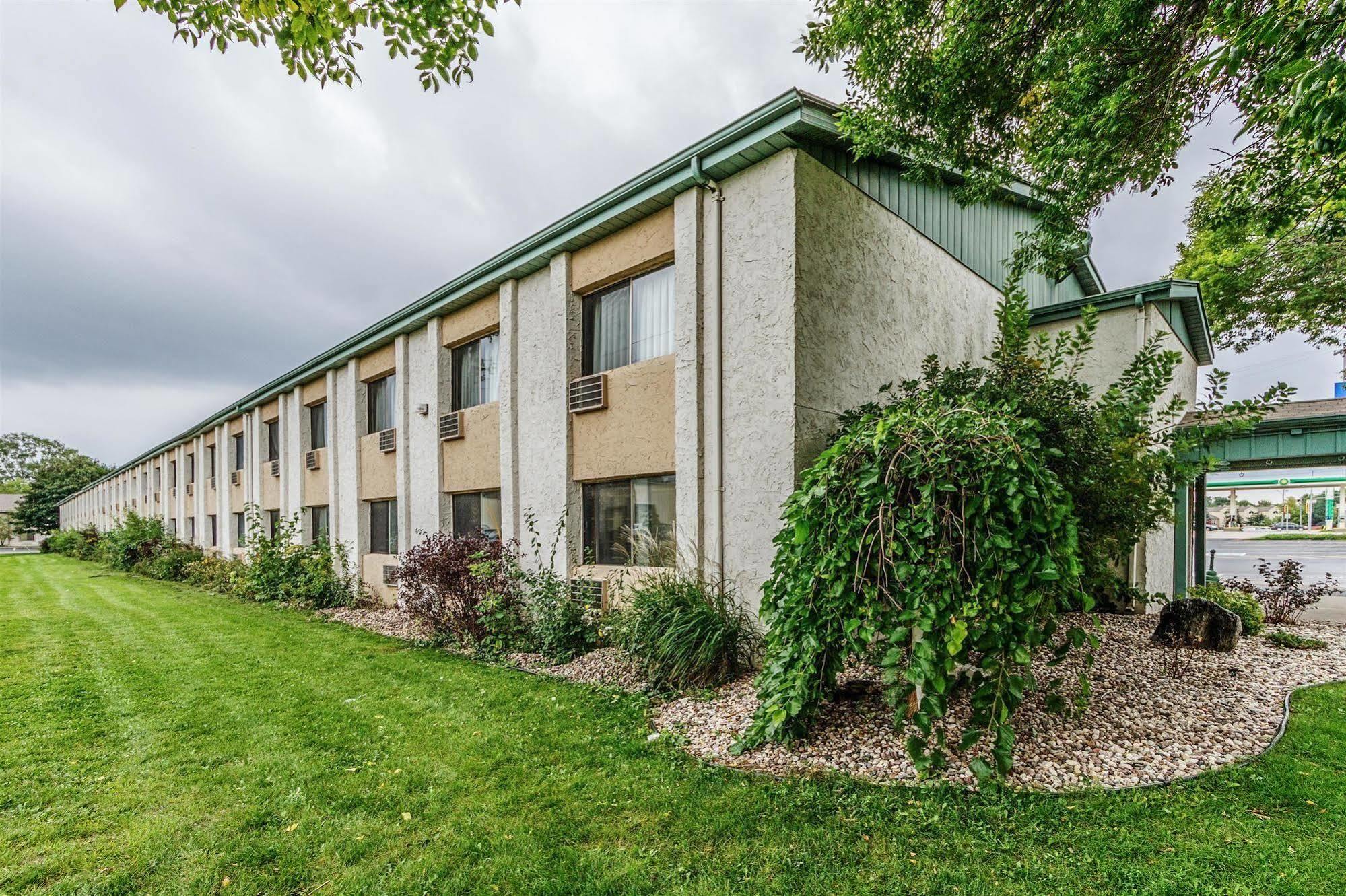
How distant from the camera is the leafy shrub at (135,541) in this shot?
20.2 metres

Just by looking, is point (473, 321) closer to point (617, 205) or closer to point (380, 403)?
point (617, 205)

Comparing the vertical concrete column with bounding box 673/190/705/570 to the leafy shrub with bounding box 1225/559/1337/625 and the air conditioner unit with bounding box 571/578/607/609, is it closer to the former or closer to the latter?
the air conditioner unit with bounding box 571/578/607/609

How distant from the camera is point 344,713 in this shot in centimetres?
516

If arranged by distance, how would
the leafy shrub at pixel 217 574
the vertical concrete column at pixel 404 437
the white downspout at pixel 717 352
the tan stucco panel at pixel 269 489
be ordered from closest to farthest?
the white downspout at pixel 717 352
the vertical concrete column at pixel 404 437
the leafy shrub at pixel 217 574
the tan stucco panel at pixel 269 489

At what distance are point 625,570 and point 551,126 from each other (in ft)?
22.4

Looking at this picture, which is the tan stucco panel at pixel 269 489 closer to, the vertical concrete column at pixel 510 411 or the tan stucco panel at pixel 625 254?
the vertical concrete column at pixel 510 411

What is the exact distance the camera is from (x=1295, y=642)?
7.29 metres

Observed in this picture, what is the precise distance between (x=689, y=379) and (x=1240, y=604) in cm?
895

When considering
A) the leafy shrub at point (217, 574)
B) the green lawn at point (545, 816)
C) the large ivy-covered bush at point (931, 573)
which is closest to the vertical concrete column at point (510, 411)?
the green lawn at point (545, 816)

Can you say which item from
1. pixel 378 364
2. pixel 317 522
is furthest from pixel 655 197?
pixel 317 522

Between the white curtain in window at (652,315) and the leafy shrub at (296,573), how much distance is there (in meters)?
8.66

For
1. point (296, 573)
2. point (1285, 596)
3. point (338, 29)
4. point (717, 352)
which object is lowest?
point (296, 573)

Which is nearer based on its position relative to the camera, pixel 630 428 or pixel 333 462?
pixel 630 428

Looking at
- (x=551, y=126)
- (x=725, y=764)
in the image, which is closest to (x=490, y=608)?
(x=725, y=764)
